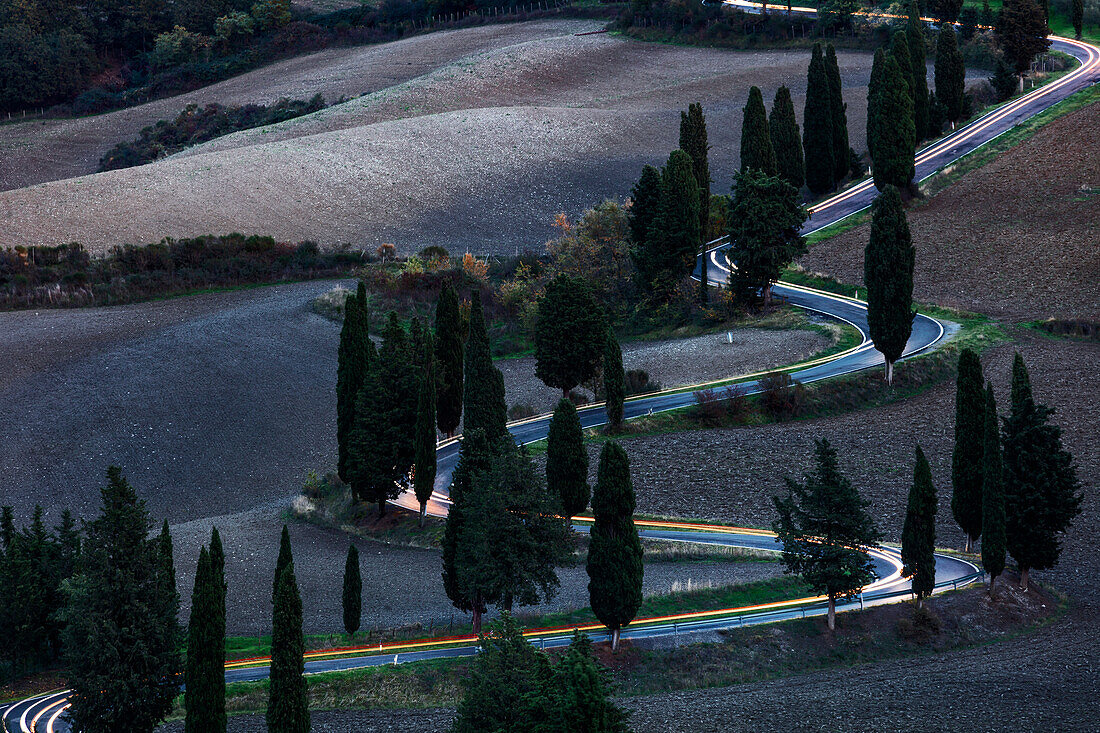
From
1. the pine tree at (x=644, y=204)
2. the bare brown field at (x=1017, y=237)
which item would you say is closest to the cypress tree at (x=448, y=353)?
the pine tree at (x=644, y=204)

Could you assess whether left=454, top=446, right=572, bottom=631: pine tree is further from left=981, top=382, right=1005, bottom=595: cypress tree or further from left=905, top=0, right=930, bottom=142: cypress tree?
left=905, top=0, right=930, bottom=142: cypress tree

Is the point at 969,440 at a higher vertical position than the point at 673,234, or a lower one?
lower

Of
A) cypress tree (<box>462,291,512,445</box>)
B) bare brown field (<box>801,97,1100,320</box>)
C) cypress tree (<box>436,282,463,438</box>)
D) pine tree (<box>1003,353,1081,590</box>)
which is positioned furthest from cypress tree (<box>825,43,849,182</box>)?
pine tree (<box>1003,353,1081,590</box>)

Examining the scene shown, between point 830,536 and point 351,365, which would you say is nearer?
point 830,536

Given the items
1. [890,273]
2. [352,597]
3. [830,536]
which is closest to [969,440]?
[830,536]

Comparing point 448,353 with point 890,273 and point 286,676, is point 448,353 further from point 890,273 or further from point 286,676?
point 286,676

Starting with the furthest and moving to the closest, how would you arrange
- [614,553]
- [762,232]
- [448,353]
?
[762,232] < [448,353] < [614,553]
